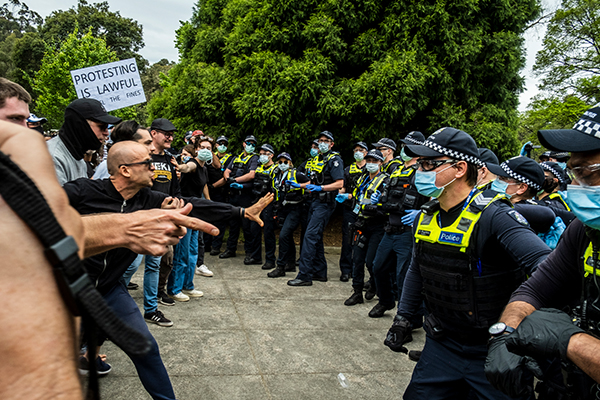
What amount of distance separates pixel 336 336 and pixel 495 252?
2.94m

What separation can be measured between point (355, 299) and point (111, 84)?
513 cm

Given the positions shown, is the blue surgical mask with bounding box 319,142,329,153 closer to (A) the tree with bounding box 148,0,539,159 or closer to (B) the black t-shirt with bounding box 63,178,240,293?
(A) the tree with bounding box 148,0,539,159

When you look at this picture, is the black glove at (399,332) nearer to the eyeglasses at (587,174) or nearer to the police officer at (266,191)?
the eyeglasses at (587,174)

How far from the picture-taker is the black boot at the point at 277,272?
291 inches

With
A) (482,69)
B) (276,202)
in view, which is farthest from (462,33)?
(276,202)

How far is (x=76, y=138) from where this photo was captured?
3.55 metres

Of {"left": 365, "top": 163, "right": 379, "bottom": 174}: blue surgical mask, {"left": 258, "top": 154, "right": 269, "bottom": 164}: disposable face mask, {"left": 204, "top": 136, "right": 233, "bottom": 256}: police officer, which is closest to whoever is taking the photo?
{"left": 365, "top": 163, "right": 379, "bottom": 174}: blue surgical mask

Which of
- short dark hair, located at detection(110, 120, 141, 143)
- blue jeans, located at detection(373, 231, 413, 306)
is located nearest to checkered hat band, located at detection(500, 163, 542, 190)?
blue jeans, located at detection(373, 231, 413, 306)

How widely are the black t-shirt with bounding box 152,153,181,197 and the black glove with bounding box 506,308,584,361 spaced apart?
14.2 ft

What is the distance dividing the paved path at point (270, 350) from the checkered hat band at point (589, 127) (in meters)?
2.86

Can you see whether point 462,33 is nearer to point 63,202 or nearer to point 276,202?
point 276,202

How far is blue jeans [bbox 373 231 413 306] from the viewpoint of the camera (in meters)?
5.15

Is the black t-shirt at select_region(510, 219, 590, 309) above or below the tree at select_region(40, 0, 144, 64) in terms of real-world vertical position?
below

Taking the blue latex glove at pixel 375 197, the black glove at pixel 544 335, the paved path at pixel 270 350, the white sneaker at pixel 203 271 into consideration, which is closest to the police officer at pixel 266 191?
the white sneaker at pixel 203 271
